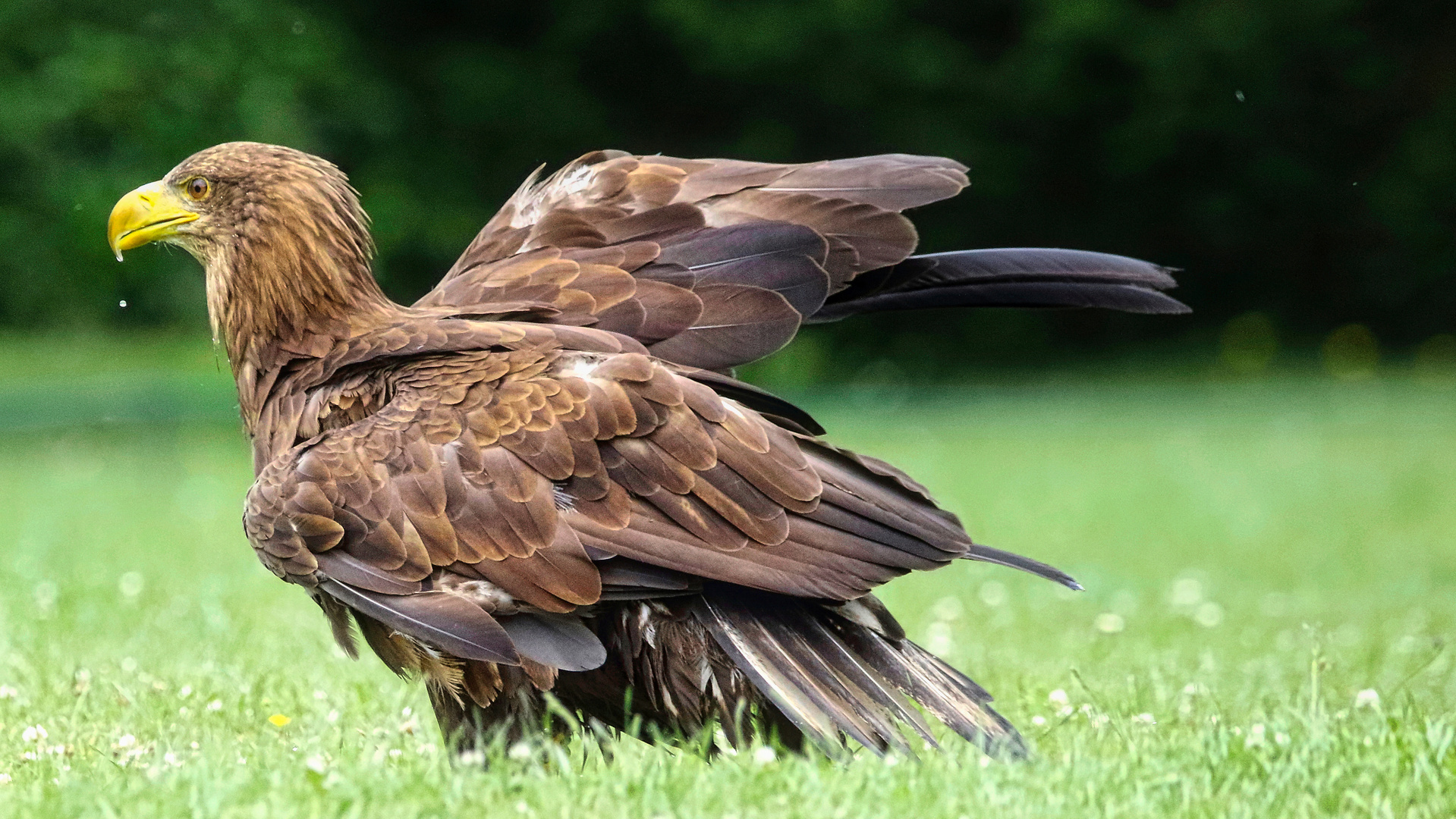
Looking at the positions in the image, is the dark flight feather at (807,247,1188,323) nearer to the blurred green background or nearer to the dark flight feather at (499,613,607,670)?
the dark flight feather at (499,613,607,670)

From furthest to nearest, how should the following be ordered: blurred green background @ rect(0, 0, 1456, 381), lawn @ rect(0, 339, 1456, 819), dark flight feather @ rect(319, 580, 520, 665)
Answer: blurred green background @ rect(0, 0, 1456, 381), dark flight feather @ rect(319, 580, 520, 665), lawn @ rect(0, 339, 1456, 819)

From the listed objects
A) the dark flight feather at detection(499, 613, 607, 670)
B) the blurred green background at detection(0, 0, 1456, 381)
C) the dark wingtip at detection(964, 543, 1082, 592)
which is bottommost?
the dark flight feather at detection(499, 613, 607, 670)

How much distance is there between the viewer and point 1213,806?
3.41 metres

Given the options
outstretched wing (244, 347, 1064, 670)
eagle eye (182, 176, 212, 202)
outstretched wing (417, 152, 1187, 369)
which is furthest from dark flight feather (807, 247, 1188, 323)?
eagle eye (182, 176, 212, 202)

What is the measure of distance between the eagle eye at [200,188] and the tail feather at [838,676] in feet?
5.70

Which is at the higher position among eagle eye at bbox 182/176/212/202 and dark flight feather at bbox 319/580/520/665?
eagle eye at bbox 182/176/212/202

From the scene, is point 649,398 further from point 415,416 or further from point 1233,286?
point 1233,286

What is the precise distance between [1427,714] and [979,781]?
5.32 feet

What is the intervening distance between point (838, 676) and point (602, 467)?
0.72m

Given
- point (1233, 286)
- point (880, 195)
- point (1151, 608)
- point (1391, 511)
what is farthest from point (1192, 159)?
point (880, 195)

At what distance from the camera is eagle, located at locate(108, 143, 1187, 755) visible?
390 centimetres

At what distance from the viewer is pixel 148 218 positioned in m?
4.59

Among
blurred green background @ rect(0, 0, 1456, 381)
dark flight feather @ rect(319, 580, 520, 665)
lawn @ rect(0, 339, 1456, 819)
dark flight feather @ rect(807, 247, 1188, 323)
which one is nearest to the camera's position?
lawn @ rect(0, 339, 1456, 819)

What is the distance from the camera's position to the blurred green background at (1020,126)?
23.3 m
